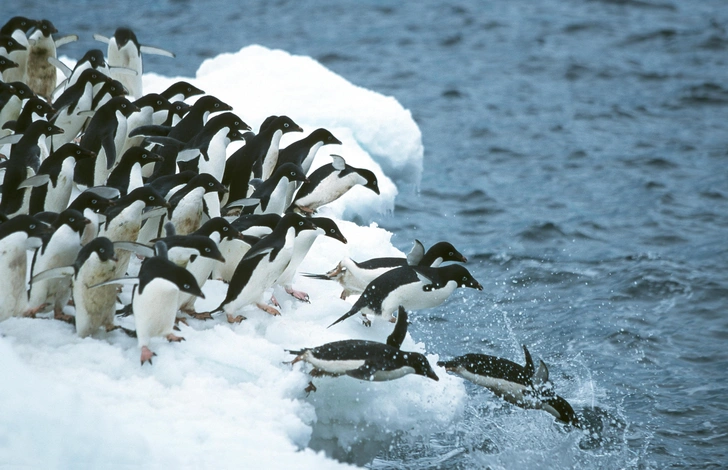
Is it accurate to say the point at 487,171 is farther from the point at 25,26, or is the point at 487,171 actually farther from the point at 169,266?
the point at 169,266

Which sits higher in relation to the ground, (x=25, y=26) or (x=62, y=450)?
(x=25, y=26)

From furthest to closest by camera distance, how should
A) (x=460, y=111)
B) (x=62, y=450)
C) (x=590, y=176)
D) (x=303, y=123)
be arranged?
1. (x=460, y=111)
2. (x=590, y=176)
3. (x=303, y=123)
4. (x=62, y=450)

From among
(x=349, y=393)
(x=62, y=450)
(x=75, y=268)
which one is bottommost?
(x=349, y=393)

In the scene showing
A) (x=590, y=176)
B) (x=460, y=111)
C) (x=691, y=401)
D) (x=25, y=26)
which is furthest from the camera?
(x=460, y=111)

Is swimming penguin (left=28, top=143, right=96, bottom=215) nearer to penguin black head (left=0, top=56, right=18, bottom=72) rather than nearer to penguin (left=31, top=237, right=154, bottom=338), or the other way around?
penguin (left=31, top=237, right=154, bottom=338)

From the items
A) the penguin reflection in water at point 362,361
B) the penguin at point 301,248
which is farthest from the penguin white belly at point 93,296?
the penguin at point 301,248

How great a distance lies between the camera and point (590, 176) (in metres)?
11.5

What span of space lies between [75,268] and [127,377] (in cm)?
61

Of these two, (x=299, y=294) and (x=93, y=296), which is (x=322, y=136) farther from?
(x=93, y=296)

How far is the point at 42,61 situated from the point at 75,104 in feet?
5.68

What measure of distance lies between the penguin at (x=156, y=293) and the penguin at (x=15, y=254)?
0.52 meters

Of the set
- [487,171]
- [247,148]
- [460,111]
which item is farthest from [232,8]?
[247,148]

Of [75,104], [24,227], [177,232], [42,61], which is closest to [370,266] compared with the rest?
[177,232]

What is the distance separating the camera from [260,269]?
5070 mm
